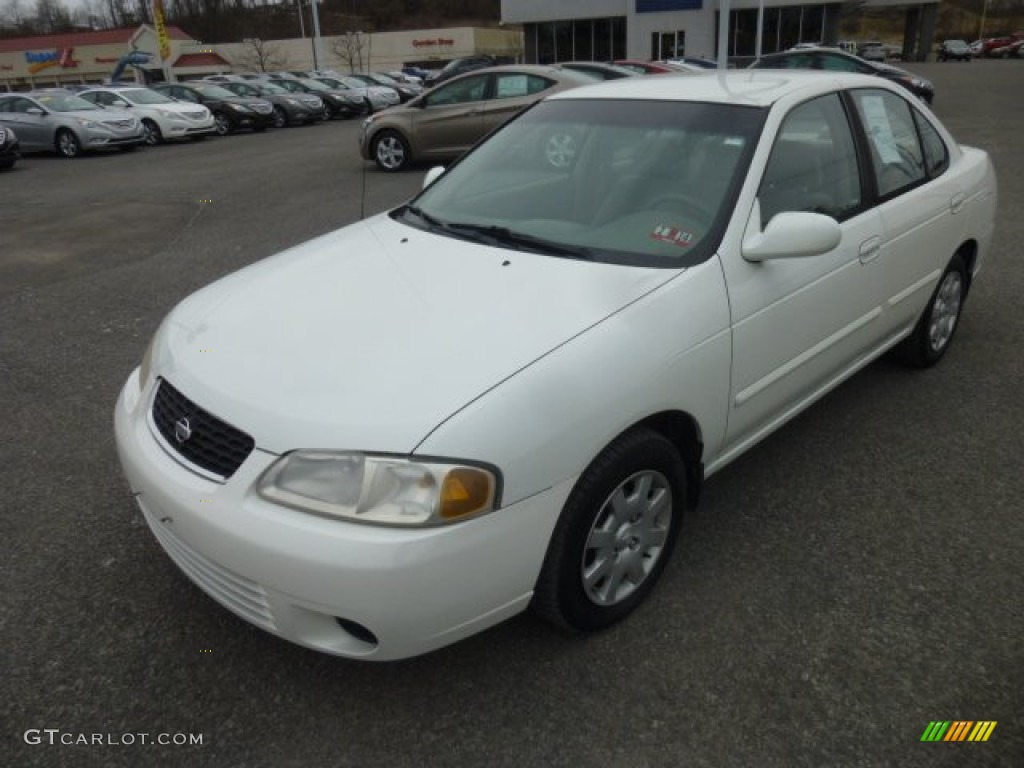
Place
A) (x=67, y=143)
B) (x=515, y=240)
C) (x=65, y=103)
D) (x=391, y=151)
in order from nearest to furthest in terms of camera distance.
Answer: (x=515, y=240) → (x=391, y=151) → (x=67, y=143) → (x=65, y=103)

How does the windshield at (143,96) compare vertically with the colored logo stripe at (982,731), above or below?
above

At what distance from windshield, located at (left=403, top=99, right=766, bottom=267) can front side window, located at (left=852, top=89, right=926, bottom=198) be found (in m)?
0.90

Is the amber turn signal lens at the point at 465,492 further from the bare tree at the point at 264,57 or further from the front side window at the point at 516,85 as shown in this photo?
the bare tree at the point at 264,57

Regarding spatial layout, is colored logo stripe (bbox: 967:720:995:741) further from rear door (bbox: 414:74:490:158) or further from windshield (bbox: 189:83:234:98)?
windshield (bbox: 189:83:234:98)

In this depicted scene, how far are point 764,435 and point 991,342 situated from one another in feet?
8.32

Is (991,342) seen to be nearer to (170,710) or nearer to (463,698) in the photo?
(463,698)

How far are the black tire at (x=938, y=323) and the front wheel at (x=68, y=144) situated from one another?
58.7ft

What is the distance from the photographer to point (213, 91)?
894 inches

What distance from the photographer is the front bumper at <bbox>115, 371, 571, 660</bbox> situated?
6.15 ft

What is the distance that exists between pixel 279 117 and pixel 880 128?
76.1 ft

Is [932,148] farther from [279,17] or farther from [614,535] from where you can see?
[279,17]

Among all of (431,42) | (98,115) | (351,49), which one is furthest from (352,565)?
(431,42)

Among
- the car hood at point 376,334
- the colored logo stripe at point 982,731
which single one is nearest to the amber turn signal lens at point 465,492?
the car hood at point 376,334

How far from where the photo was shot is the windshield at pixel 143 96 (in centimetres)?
1930
